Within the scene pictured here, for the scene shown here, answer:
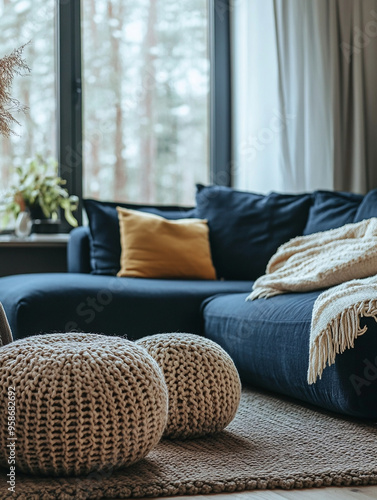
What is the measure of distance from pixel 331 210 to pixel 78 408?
1994 mm

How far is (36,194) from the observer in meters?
3.65

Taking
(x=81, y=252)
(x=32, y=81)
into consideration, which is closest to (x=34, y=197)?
(x=81, y=252)

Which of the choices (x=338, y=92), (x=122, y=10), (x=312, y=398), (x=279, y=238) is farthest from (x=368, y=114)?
(x=312, y=398)

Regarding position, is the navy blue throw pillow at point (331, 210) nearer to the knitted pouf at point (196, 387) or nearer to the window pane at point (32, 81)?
the knitted pouf at point (196, 387)

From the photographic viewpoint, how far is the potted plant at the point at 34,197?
12.0ft

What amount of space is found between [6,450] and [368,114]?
125 inches

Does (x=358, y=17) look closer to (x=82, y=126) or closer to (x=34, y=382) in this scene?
(x=82, y=126)

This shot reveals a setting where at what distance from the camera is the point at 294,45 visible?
3896 millimetres

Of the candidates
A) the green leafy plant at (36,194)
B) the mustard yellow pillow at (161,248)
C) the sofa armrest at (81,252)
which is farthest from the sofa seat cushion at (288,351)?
the green leafy plant at (36,194)

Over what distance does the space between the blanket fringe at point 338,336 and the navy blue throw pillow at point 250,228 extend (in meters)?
1.34

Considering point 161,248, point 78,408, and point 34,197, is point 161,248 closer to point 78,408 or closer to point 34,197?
point 34,197

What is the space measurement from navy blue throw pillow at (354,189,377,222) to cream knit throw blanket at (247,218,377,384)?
0.55 ft

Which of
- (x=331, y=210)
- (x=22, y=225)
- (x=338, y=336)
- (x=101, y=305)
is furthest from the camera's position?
(x=22, y=225)

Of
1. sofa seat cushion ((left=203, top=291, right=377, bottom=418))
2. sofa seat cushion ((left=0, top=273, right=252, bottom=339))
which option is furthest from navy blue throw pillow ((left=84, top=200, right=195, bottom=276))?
sofa seat cushion ((left=203, top=291, right=377, bottom=418))
